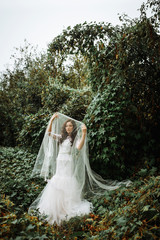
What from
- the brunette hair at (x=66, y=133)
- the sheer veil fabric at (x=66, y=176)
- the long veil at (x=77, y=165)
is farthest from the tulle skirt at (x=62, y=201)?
the brunette hair at (x=66, y=133)

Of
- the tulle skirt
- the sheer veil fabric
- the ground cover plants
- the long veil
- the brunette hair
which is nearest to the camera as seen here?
the ground cover plants

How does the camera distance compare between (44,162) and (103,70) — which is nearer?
(44,162)

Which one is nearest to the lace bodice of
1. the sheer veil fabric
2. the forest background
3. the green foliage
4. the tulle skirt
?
the sheer veil fabric

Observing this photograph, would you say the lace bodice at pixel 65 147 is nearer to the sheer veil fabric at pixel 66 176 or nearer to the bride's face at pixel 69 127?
the sheer veil fabric at pixel 66 176

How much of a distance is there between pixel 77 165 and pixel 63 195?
0.67 metres

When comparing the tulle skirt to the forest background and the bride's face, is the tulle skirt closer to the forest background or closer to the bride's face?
the forest background

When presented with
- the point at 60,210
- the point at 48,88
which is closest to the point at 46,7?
the point at 48,88

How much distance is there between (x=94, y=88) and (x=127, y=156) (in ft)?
6.60

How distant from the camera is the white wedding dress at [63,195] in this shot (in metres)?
3.35

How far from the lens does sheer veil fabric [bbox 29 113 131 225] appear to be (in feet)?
11.5

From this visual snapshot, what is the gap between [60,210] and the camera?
11.2ft

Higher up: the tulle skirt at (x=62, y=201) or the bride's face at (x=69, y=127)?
the bride's face at (x=69, y=127)

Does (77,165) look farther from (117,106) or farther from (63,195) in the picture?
(117,106)

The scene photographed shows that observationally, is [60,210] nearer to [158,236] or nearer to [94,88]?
[158,236]
